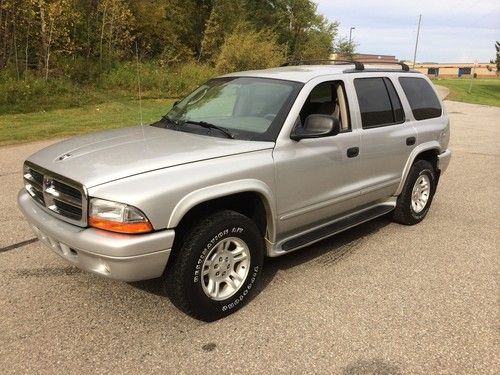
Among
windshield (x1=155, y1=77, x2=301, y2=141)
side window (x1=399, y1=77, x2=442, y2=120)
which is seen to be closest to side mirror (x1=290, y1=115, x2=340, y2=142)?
windshield (x1=155, y1=77, x2=301, y2=141)

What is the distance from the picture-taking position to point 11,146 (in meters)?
9.98

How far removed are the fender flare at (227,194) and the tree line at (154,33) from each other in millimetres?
4708

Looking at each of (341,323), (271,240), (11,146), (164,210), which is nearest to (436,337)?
(341,323)

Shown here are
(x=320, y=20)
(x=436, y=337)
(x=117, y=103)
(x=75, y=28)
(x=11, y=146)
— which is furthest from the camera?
(x=320, y=20)

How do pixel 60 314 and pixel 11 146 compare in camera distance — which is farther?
pixel 11 146

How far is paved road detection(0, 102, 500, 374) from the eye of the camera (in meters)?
2.90

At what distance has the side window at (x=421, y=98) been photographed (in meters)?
5.17

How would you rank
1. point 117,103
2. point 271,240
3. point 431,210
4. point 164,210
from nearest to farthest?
point 164,210 → point 271,240 → point 431,210 → point 117,103

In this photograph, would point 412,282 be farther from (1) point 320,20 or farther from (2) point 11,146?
(1) point 320,20

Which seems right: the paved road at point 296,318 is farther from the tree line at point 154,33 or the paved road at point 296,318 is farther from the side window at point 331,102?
the tree line at point 154,33

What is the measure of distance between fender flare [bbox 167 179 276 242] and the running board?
222mm

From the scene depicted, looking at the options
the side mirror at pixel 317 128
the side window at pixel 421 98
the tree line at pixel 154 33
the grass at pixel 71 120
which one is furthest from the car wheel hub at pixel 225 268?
the grass at pixel 71 120

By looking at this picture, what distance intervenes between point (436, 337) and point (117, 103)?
1595 cm

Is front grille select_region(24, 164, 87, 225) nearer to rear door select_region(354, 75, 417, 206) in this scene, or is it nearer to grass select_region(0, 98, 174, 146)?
rear door select_region(354, 75, 417, 206)
